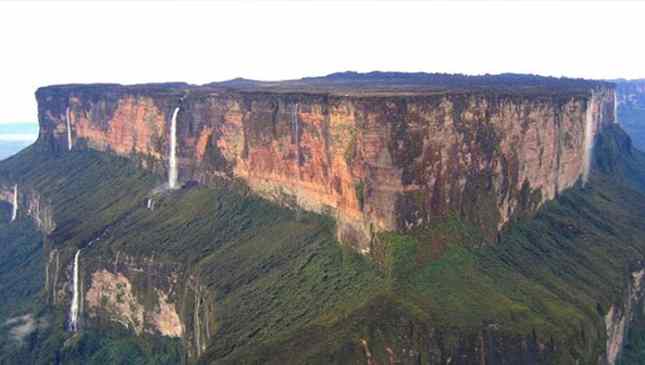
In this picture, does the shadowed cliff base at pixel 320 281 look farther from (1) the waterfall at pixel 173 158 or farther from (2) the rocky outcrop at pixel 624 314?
(1) the waterfall at pixel 173 158

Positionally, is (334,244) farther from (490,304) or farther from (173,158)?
(173,158)

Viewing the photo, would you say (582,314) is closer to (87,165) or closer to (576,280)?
(576,280)

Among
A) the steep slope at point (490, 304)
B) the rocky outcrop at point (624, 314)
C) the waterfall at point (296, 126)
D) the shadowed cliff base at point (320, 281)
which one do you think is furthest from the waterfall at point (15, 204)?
the rocky outcrop at point (624, 314)

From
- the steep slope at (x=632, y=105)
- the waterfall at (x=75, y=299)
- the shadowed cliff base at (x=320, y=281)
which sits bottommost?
the waterfall at (x=75, y=299)


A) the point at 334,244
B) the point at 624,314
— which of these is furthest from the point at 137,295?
the point at 624,314

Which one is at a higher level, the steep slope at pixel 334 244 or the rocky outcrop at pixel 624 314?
the steep slope at pixel 334 244

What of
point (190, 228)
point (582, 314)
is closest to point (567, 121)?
point (582, 314)
